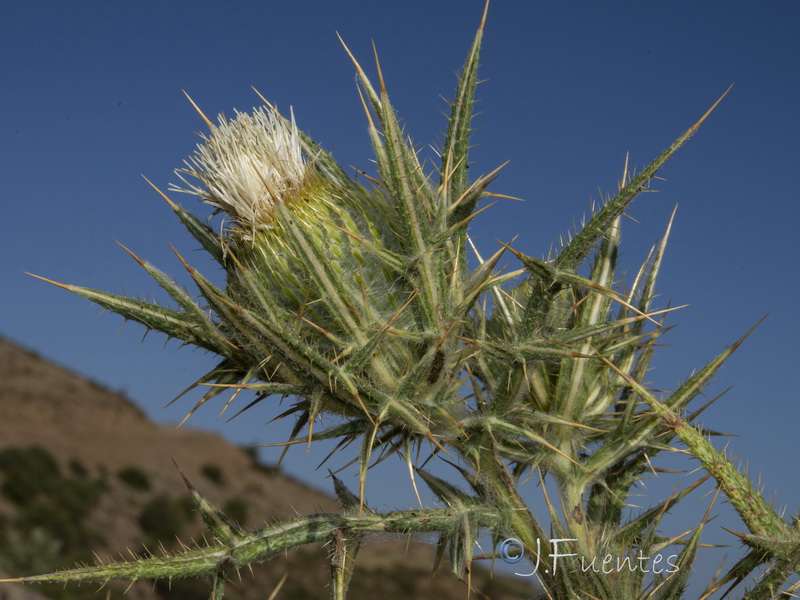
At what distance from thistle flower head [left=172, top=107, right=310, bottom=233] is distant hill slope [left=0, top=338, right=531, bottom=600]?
27240 millimetres

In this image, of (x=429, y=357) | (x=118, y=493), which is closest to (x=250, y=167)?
(x=429, y=357)

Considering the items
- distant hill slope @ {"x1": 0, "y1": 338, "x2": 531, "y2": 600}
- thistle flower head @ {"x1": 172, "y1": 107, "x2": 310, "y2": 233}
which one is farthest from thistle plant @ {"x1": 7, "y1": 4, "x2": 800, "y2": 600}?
distant hill slope @ {"x1": 0, "y1": 338, "x2": 531, "y2": 600}

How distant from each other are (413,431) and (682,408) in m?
1.06

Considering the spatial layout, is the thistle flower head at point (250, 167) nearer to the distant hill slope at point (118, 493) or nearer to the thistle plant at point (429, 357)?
the thistle plant at point (429, 357)

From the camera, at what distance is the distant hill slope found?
1375 inches

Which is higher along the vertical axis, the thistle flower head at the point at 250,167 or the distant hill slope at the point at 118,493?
the thistle flower head at the point at 250,167

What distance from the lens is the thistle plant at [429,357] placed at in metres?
2.30

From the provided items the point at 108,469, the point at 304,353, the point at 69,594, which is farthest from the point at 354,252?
the point at 108,469

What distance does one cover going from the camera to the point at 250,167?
275cm

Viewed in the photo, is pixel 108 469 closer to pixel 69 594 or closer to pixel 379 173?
pixel 69 594

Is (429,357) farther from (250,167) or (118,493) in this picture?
(118,493)

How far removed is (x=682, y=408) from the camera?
268 centimetres

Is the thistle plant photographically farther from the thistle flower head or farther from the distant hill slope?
the distant hill slope

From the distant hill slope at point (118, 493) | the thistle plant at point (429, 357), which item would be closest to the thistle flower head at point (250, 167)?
the thistle plant at point (429, 357)
